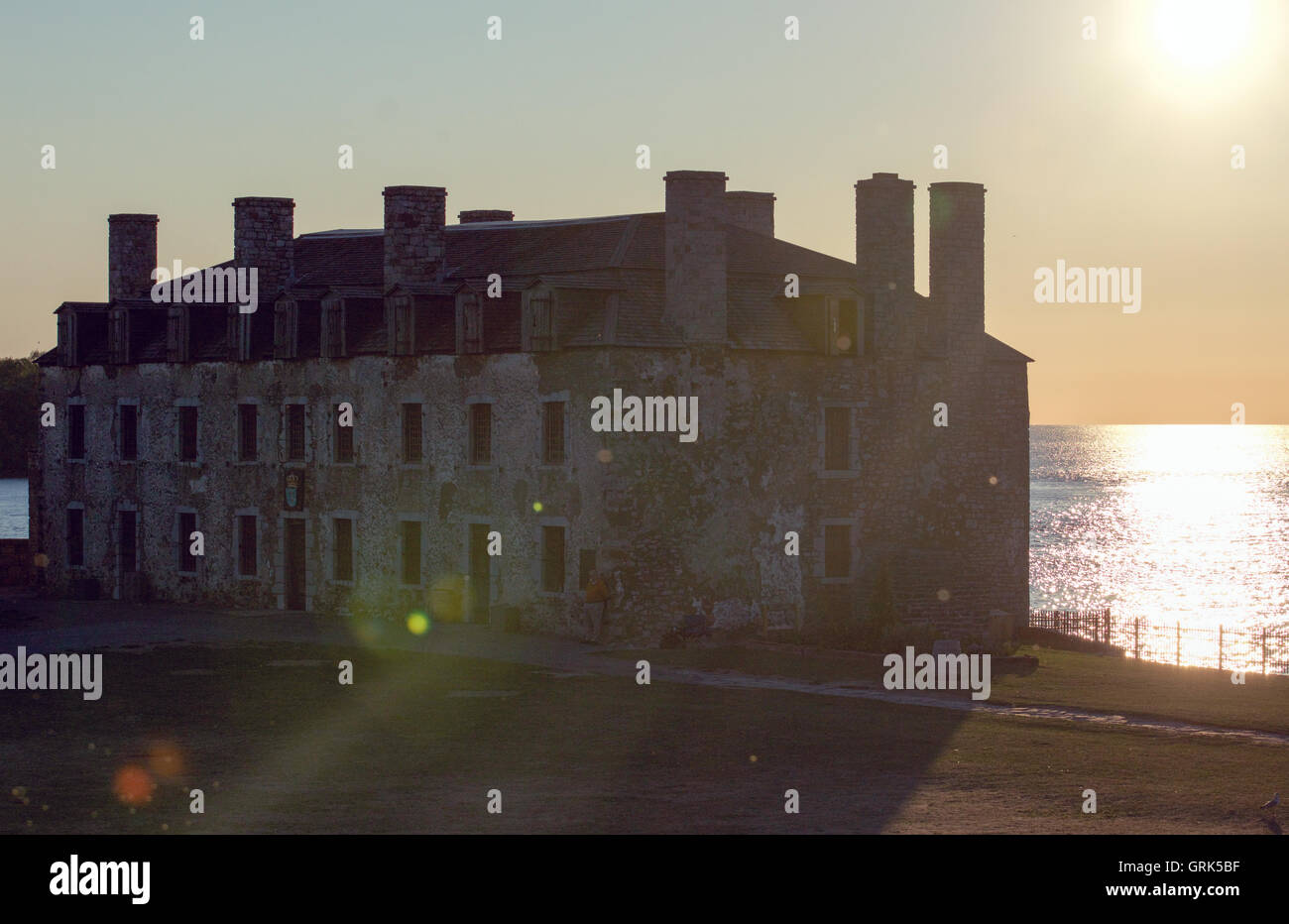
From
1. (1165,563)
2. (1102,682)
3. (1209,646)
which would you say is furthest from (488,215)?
(1165,563)

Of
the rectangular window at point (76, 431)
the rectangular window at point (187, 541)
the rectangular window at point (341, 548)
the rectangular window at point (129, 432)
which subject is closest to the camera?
the rectangular window at point (341, 548)

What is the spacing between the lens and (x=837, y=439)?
137 feet

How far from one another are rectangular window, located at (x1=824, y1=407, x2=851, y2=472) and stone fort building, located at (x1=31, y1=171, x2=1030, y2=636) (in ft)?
0.25

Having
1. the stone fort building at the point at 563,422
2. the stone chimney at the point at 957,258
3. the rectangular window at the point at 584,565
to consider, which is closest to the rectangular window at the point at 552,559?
the stone fort building at the point at 563,422

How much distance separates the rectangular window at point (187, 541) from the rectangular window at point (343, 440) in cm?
619

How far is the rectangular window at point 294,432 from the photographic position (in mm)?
46031

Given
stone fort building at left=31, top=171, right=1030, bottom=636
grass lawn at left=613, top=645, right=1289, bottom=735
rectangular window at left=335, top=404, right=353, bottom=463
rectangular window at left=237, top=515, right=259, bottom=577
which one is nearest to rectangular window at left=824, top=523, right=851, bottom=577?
stone fort building at left=31, top=171, right=1030, bottom=636

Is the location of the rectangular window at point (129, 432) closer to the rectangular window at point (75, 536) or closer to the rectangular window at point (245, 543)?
the rectangular window at point (75, 536)

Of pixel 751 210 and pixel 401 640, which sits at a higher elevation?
pixel 751 210

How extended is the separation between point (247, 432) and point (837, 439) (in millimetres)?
16502

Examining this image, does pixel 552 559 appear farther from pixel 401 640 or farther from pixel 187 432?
pixel 187 432

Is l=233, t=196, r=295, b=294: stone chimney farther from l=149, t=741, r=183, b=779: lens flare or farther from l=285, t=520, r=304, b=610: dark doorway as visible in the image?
l=149, t=741, r=183, b=779: lens flare

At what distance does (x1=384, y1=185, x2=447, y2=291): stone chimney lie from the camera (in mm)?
45000
